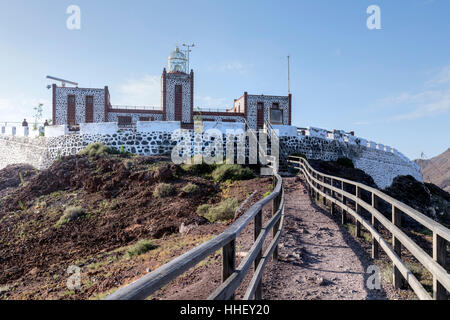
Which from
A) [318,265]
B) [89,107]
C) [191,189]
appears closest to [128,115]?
[89,107]

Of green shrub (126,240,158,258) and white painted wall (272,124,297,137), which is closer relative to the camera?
green shrub (126,240,158,258)

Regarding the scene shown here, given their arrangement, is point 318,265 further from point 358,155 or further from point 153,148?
point 358,155

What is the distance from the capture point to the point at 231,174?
52.7ft

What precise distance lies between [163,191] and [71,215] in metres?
3.70

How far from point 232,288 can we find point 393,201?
8.91ft

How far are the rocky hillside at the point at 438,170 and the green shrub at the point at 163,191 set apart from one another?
92716 mm

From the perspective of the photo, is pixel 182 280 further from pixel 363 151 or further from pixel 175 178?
pixel 363 151

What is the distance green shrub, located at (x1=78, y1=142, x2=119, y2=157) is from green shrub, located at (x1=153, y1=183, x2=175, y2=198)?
7638 mm

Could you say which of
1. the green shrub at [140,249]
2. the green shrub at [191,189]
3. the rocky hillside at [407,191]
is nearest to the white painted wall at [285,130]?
the rocky hillside at [407,191]

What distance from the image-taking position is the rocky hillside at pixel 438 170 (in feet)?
315

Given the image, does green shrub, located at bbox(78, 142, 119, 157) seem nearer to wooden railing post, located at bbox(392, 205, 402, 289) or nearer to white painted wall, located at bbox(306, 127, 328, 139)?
white painted wall, located at bbox(306, 127, 328, 139)

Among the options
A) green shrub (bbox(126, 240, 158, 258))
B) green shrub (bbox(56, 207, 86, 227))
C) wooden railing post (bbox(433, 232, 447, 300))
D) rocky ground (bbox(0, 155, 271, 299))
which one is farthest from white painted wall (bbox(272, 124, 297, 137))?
wooden railing post (bbox(433, 232, 447, 300))

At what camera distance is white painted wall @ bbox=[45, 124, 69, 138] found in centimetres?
2372

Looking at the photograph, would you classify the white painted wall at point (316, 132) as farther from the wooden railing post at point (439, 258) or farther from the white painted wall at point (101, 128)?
the wooden railing post at point (439, 258)
